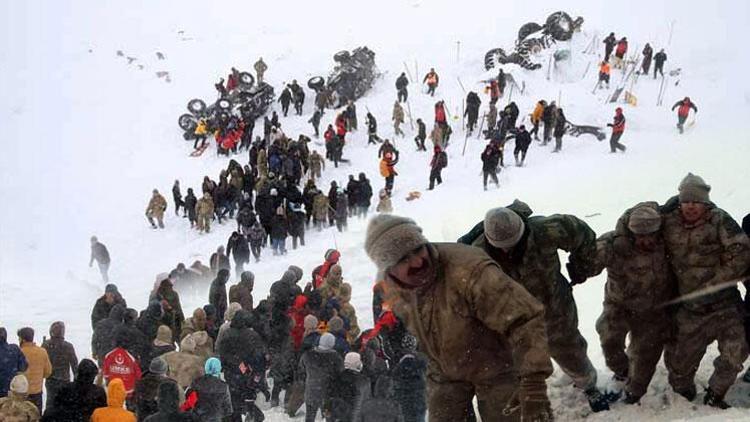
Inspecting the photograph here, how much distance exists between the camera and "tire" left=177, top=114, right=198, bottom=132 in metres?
Result: 24.5

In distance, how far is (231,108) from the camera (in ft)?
79.4

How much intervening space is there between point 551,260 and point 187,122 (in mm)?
21793

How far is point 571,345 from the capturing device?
16.3 feet

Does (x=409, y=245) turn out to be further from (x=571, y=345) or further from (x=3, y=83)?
(x=3, y=83)

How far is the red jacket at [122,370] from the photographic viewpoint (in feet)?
22.2

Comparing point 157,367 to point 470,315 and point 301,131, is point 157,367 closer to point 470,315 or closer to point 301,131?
point 470,315

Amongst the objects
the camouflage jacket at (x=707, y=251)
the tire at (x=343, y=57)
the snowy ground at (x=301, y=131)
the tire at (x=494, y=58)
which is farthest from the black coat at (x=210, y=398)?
the tire at (x=343, y=57)

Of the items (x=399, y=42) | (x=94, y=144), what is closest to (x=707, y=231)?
(x=94, y=144)

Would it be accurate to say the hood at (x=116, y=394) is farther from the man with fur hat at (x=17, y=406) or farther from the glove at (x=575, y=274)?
the glove at (x=575, y=274)

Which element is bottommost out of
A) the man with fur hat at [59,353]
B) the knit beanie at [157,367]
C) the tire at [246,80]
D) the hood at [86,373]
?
the man with fur hat at [59,353]

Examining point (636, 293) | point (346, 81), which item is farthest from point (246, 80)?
point (636, 293)

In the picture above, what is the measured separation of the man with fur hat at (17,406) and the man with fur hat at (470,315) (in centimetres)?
344

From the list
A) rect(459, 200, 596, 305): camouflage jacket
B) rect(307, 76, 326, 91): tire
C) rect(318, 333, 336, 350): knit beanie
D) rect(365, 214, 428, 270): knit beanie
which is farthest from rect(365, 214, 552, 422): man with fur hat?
rect(307, 76, 326, 91): tire

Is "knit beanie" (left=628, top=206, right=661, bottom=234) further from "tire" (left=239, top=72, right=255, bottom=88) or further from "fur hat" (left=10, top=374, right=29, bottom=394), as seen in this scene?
"tire" (left=239, top=72, right=255, bottom=88)
